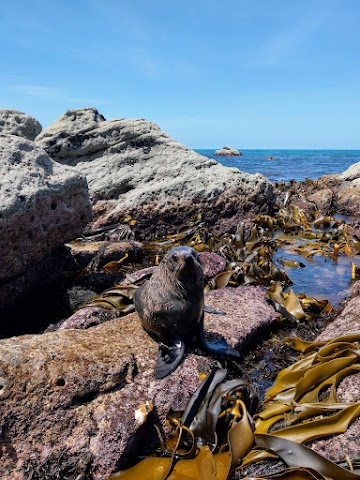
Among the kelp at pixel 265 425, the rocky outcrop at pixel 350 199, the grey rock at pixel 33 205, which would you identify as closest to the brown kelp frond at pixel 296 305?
the kelp at pixel 265 425

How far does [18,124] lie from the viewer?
7543mm

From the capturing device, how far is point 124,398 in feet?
10.5

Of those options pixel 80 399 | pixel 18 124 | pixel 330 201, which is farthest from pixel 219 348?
pixel 330 201

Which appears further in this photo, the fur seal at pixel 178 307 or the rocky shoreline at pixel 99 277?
the fur seal at pixel 178 307

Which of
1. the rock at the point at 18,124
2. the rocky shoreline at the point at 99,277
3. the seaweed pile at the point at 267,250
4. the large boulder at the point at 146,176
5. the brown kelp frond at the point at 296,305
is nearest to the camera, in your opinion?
the rocky shoreline at the point at 99,277

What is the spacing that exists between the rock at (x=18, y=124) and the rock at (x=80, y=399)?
15.7 ft

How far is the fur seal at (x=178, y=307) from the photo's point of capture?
3.90 meters

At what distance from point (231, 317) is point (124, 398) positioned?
1975 millimetres

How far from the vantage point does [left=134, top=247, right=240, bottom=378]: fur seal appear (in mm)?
3904

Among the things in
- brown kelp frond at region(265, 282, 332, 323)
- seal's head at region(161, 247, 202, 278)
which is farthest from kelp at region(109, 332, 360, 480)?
brown kelp frond at region(265, 282, 332, 323)

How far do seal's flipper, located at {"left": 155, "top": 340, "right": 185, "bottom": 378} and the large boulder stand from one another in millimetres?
6127

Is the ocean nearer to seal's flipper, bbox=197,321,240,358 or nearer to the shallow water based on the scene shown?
the shallow water

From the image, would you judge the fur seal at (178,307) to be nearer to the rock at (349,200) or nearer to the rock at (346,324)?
the rock at (346,324)

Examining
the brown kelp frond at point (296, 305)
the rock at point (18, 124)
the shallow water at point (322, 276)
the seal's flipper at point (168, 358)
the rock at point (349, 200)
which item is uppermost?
the rock at point (18, 124)
